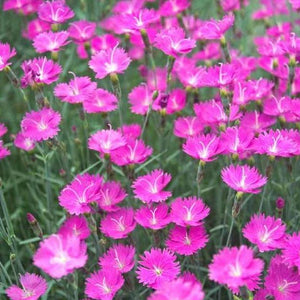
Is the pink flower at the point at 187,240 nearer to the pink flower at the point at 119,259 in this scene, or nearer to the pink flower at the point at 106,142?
the pink flower at the point at 119,259

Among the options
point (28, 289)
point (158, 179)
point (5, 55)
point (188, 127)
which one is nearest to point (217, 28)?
point (188, 127)

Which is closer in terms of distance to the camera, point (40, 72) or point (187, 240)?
point (187, 240)

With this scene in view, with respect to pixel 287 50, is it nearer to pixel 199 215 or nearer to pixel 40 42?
pixel 199 215

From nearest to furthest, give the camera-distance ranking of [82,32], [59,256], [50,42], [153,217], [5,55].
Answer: [59,256]
[153,217]
[5,55]
[50,42]
[82,32]

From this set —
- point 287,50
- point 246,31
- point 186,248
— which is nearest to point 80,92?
point 186,248

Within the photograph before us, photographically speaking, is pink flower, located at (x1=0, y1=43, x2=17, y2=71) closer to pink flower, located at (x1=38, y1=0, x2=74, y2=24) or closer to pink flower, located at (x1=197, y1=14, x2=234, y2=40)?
pink flower, located at (x1=38, y1=0, x2=74, y2=24)

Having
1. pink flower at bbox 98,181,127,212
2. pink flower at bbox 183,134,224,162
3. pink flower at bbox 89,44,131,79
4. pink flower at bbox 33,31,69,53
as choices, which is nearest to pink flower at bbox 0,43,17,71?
pink flower at bbox 33,31,69,53

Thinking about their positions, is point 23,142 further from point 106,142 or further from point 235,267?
point 235,267
